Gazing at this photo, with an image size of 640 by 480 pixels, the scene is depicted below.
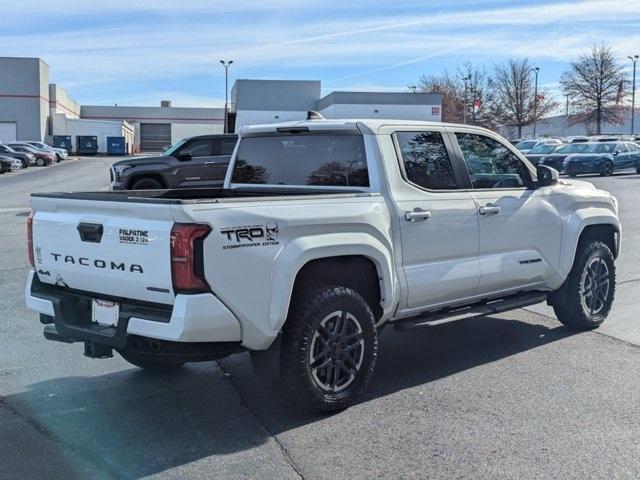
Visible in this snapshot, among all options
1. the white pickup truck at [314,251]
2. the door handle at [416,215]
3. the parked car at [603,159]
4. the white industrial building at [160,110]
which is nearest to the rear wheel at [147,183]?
the white pickup truck at [314,251]

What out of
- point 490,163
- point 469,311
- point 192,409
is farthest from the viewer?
point 490,163

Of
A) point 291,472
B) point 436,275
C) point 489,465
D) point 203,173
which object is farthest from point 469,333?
point 203,173

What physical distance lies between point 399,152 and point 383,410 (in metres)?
1.91

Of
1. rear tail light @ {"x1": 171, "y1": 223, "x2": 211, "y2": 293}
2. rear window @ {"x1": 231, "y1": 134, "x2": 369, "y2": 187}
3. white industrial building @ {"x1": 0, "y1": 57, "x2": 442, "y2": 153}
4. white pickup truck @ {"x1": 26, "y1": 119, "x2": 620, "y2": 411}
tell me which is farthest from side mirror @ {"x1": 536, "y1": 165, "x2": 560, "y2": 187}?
white industrial building @ {"x1": 0, "y1": 57, "x2": 442, "y2": 153}

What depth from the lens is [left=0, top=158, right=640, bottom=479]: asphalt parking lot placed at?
393 centimetres

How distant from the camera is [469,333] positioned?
687 cm

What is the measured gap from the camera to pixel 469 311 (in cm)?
566

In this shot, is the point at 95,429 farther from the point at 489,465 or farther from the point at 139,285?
the point at 489,465

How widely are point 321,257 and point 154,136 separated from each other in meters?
94.1

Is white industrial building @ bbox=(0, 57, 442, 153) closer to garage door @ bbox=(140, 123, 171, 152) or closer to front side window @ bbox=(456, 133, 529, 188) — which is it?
garage door @ bbox=(140, 123, 171, 152)

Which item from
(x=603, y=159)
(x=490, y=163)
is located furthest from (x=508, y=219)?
(x=603, y=159)

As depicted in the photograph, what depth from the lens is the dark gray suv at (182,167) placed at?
1636cm

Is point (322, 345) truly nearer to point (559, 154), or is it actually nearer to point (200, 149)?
point (200, 149)

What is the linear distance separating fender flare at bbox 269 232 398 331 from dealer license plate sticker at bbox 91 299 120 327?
37.6 inches
